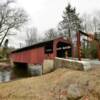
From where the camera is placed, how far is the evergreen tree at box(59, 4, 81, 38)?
54.9m

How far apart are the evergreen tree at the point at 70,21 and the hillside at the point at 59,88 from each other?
3879cm

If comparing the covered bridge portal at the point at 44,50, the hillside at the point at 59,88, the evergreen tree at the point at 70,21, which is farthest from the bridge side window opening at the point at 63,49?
the evergreen tree at the point at 70,21

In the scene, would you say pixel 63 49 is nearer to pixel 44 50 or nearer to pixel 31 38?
pixel 44 50

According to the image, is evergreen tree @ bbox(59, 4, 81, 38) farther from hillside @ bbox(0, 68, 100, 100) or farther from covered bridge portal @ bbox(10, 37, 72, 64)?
hillside @ bbox(0, 68, 100, 100)

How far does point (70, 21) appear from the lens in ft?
183

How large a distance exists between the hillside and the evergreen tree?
3879 centimetres

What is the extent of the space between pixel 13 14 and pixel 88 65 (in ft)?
128

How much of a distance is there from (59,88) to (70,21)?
140 ft

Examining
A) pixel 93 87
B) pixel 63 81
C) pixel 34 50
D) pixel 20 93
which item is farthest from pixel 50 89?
pixel 34 50

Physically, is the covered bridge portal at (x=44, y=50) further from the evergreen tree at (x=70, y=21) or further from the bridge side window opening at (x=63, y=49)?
the evergreen tree at (x=70, y=21)

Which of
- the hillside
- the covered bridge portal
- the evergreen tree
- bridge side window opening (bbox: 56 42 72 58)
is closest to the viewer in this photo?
the hillside

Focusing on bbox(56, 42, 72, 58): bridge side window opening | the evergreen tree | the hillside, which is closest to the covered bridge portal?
bbox(56, 42, 72, 58): bridge side window opening

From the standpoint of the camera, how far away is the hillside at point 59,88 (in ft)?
41.0

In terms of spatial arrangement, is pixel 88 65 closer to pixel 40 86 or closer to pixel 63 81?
pixel 63 81
